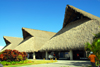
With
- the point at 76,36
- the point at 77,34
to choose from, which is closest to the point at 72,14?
the point at 77,34

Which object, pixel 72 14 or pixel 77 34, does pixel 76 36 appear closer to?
pixel 77 34

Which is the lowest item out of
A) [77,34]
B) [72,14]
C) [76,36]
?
[76,36]

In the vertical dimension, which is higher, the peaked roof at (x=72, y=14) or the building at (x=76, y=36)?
the peaked roof at (x=72, y=14)

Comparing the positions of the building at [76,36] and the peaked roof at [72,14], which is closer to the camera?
the building at [76,36]

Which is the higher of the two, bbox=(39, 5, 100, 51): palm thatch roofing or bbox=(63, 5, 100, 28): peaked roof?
bbox=(63, 5, 100, 28): peaked roof

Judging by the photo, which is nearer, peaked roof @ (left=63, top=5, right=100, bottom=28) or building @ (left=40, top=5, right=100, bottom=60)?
building @ (left=40, top=5, right=100, bottom=60)

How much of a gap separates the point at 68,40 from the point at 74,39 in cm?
140

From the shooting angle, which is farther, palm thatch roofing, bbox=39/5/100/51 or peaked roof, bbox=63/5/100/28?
peaked roof, bbox=63/5/100/28

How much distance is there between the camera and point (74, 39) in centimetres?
2508

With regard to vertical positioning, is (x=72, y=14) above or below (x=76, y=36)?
above

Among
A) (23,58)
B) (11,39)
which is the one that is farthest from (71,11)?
(11,39)

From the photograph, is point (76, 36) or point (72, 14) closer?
point (76, 36)

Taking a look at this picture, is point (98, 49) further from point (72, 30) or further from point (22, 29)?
point (22, 29)

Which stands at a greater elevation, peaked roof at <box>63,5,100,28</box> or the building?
peaked roof at <box>63,5,100,28</box>
